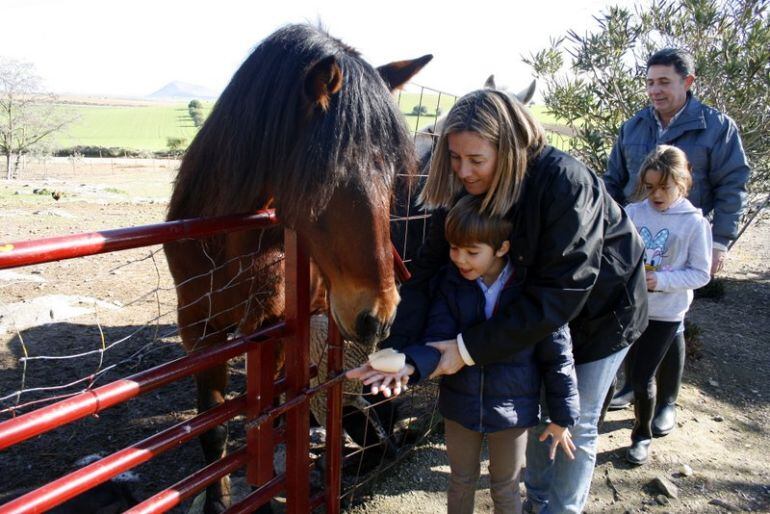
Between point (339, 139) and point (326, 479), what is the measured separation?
148 centimetres

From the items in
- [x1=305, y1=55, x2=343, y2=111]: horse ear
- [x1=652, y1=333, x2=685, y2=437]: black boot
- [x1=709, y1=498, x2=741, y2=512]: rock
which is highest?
[x1=305, y1=55, x2=343, y2=111]: horse ear

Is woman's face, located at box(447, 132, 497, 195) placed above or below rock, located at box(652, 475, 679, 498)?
above

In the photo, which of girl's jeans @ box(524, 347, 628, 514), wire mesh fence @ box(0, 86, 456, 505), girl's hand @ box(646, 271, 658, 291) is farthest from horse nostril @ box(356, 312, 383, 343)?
girl's hand @ box(646, 271, 658, 291)

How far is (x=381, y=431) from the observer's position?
117 inches

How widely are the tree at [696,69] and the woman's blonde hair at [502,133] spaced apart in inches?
151

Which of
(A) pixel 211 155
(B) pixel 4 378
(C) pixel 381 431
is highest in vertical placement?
(A) pixel 211 155

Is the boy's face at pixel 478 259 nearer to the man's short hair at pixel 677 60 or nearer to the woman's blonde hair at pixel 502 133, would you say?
the woman's blonde hair at pixel 502 133

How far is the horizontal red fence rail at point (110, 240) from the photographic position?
114cm

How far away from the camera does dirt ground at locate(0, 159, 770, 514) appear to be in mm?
2922

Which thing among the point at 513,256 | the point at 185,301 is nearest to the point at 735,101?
the point at 513,256

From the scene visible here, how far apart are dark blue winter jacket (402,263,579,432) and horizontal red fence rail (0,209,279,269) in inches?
31.3

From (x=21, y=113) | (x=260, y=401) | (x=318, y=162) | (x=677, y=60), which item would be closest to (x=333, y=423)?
(x=260, y=401)

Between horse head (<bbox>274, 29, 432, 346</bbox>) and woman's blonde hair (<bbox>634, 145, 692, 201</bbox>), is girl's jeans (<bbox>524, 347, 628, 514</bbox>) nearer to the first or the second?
horse head (<bbox>274, 29, 432, 346</bbox>)

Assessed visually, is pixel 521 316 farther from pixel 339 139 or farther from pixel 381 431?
pixel 381 431
